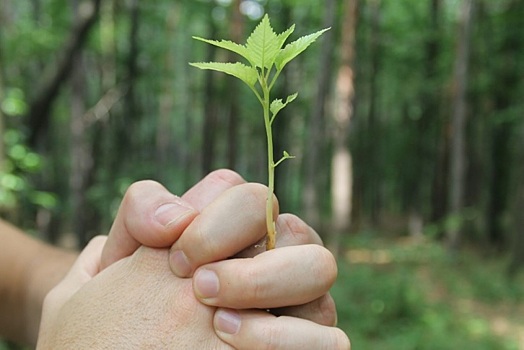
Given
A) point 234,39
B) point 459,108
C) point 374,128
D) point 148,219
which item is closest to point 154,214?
point 148,219

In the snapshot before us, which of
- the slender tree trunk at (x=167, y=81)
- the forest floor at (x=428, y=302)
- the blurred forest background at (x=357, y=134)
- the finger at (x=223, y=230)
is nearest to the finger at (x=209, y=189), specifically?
the finger at (x=223, y=230)

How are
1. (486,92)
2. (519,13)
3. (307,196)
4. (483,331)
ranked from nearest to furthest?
(483,331) → (307,196) → (519,13) → (486,92)

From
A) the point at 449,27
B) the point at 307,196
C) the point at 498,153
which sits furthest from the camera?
the point at 449,27

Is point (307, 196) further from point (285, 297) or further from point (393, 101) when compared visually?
point (393, 101)

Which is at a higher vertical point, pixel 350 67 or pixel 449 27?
pixel 449 27

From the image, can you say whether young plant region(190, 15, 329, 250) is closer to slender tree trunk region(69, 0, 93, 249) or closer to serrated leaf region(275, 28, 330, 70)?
serrated leaf region(275, 28, 330, 70)

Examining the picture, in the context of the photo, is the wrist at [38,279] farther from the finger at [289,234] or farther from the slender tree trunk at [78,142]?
Answer: the slender tree trunk at [78,142]

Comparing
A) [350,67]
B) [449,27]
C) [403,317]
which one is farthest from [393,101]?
[403,317]
